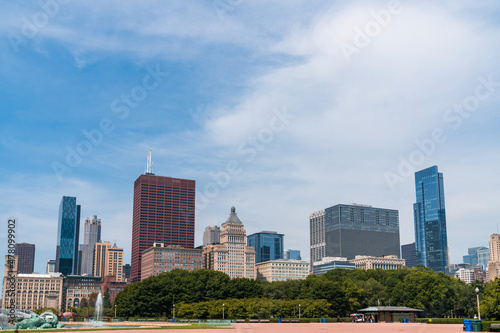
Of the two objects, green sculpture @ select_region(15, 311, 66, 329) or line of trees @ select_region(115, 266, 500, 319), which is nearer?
green sculpture @ select_region(15, 311, 66, 329)

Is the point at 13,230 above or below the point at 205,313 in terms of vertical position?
above

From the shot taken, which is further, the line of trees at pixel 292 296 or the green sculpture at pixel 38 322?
the line of trees at pixel 292 296

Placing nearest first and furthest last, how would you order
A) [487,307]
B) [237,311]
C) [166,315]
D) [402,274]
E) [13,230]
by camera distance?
[13,230] → [487,307] → [237,311] → [166,315] → [402,274]

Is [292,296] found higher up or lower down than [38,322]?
higher up

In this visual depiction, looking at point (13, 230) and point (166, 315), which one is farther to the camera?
point (166, 315)

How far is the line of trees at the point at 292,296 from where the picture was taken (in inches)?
4250

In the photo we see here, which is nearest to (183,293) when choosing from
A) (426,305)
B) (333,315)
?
(333,315)

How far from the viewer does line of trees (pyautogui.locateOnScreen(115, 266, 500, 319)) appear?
4250 inches

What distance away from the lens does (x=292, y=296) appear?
11938 cm

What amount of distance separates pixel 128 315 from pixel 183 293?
16.4 meters

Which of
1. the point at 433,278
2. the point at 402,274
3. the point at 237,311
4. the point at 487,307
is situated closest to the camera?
the point at 487,307

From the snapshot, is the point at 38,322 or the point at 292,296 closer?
the point at 38,322

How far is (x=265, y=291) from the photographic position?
13075cm

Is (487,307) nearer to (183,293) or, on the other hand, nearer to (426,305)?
(426,305)
